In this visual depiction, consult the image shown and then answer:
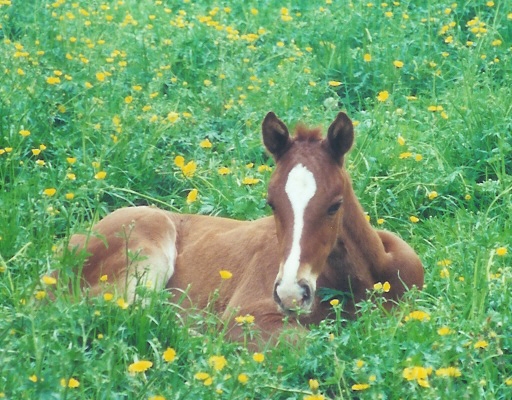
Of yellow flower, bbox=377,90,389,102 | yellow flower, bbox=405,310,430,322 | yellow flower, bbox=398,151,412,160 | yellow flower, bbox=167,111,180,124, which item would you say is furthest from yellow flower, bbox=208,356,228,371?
yellow flower, bbox=377,90,389,102

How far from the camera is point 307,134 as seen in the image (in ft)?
19.1

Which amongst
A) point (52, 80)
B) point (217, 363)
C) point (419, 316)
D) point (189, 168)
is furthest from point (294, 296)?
point (52, 80)

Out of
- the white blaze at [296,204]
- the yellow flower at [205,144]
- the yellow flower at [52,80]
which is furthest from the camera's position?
the yellow flower at [52,80]

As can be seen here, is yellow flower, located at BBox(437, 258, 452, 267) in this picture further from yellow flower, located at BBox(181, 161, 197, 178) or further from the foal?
yellow flower, located at BBox(181, 161, 197, 178)

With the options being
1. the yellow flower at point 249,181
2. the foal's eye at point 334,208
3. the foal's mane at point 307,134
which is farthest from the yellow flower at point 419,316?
the yellow flower at point 249,181

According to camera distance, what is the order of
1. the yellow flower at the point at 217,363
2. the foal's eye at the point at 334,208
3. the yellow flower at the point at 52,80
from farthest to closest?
the yellow flower at the point at 52,80 < the foal's eye at the point at 334,208 < the yellow flower at the point at 217,363

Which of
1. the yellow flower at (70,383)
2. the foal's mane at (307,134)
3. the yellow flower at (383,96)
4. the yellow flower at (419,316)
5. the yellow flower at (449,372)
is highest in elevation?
the foal's mane at (307,134)

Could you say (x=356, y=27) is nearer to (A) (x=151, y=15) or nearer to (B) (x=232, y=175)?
(A) (x=151, y=15)

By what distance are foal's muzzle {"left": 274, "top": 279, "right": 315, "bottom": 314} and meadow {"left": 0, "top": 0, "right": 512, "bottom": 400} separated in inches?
7.6

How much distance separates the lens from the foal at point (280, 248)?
5.41 meters

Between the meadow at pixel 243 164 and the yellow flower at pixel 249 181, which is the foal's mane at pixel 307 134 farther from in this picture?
the yellow flower at pixel 249 181

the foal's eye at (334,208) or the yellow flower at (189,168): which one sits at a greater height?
the foal's eye at (334,208)

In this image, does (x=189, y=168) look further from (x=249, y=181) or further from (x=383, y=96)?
(x=383, y=96)

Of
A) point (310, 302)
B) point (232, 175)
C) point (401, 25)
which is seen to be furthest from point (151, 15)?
point (310, 302)
